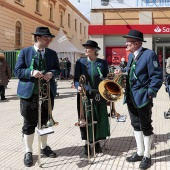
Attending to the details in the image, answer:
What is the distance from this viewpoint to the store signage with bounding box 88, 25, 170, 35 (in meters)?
15.4

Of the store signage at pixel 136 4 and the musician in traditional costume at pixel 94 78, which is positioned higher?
the store signage at pixel 136 4

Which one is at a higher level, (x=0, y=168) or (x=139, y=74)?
(x=139, y=74)

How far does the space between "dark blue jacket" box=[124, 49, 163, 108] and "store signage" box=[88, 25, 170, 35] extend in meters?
12.3

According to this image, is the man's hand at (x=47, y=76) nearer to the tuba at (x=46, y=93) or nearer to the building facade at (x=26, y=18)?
the tuba at (x=46, y=93)

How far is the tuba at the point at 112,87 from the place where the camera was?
3500 mm

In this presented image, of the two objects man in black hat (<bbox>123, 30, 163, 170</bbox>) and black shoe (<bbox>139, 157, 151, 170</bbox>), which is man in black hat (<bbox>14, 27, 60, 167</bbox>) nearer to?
man in black hat (<bbox>123, 30, 163, 170</bbox>)

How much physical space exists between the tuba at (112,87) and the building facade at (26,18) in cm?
1833

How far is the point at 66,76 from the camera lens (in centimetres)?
2142

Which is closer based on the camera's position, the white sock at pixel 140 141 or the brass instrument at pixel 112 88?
the brass instrument at pixel 112 88

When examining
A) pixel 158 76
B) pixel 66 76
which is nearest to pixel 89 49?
pixel 158 76

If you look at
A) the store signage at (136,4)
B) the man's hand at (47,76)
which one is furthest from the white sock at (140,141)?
the store signage at (136,4)

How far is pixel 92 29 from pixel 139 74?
494 inches

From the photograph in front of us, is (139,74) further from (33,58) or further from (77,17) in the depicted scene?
(77,17)

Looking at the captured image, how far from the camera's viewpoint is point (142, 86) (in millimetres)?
3467
